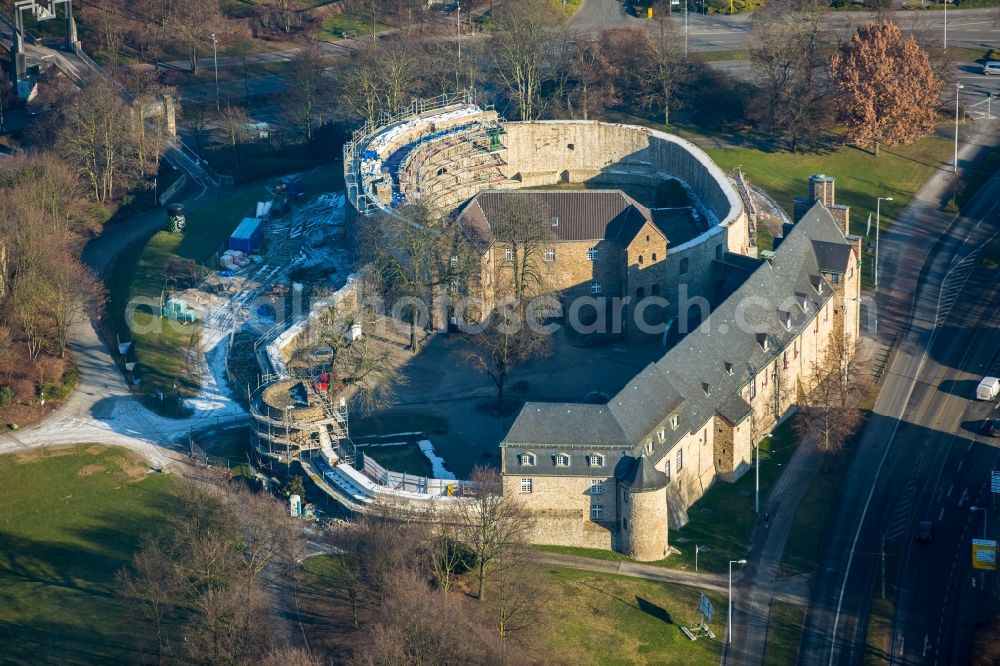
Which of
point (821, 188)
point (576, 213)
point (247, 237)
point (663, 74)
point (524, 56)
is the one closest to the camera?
point (576, 213)

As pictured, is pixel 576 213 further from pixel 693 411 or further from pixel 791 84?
pixel 791 84

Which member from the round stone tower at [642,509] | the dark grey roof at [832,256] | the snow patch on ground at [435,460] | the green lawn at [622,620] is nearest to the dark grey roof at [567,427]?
the round stone tower at [642,509]

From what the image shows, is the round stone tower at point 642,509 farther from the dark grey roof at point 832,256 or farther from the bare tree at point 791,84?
the bare tree at point 791,84

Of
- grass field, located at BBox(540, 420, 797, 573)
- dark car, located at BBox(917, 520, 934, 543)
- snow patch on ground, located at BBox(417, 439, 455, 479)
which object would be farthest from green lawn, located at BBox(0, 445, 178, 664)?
dark car, located at BBox(917, 520, 934, 543)

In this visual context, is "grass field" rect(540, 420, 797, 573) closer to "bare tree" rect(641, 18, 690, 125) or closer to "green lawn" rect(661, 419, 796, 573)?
"green lawn" rect(661, 419, 796, 573)

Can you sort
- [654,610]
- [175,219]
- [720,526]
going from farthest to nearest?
[175,219]
[720,526]
[654,610]

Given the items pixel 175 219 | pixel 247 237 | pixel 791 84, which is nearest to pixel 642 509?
pixel 247 237

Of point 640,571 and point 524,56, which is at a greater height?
point 524,56
